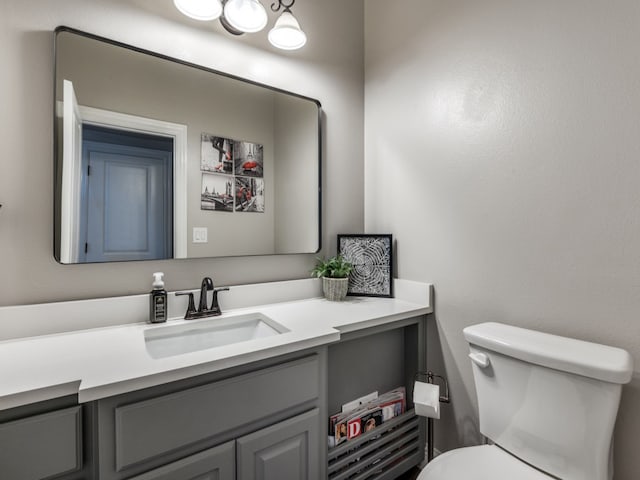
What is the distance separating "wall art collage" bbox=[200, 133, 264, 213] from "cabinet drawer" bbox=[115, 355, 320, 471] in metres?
0.77

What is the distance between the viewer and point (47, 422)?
694 mm

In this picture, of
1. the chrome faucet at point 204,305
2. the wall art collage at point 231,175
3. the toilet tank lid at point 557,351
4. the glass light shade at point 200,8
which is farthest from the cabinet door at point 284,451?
the glass light shade at point 200,8

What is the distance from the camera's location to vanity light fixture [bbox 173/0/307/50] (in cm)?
120

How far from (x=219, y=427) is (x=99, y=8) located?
1.51 m

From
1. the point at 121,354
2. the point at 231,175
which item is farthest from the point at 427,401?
the point at 231,175

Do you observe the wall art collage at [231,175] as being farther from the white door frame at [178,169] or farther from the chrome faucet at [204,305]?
the chrome faucet at [204,305]

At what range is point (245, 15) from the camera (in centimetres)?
128

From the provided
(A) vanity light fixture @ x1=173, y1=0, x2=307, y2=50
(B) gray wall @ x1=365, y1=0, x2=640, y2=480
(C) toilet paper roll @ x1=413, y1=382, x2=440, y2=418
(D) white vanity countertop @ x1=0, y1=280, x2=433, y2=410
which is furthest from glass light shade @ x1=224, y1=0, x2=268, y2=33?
(C) toilet paper roll @ x1=413, y1=382, x2=440, y2=418

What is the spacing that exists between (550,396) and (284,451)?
0.82m

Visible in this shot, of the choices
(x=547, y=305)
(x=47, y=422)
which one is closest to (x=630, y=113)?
(x=547, y=305)

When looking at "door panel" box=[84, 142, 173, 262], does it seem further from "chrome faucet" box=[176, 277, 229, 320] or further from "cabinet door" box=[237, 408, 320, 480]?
"cabinet door" box=[237, 408, 320, 480]

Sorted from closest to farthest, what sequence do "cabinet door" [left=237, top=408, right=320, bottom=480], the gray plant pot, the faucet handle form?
"cabinet door" [left=237, top=408, right=320, bottom=480] → the faucet handle → the gray plant pot

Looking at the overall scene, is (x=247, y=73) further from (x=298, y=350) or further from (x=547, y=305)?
(x=547, y=305)

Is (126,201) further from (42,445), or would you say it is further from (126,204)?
(42,445)
